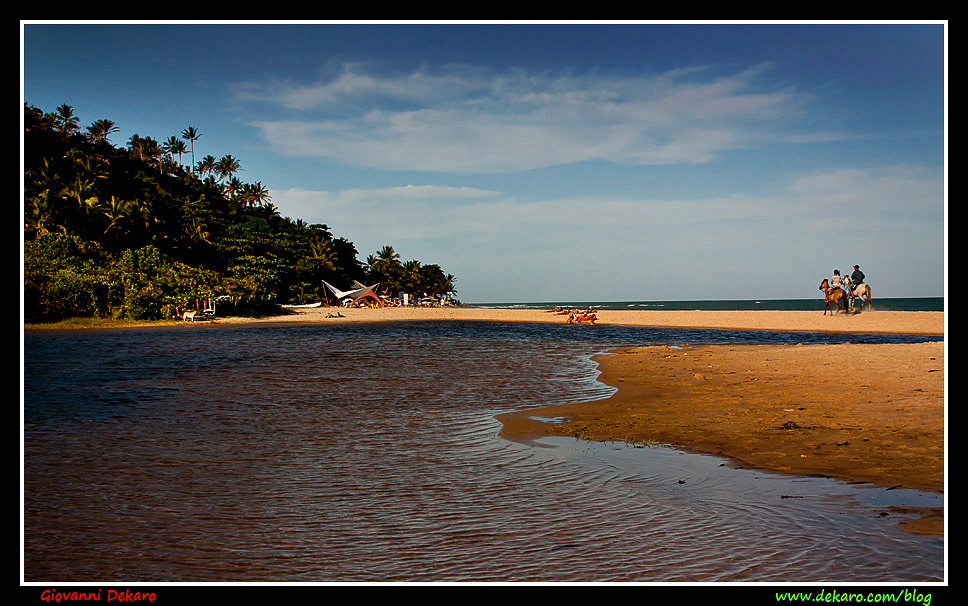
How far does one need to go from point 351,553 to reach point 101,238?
7196 centimetres

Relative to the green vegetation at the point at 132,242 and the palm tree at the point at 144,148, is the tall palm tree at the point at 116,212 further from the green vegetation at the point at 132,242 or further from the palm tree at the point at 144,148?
the palm tree at the point at 144,148

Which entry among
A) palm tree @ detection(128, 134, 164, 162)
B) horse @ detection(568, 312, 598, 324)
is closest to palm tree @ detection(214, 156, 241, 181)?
palm tree @ detection(128, 134, 164, 162)

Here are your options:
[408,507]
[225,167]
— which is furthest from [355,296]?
[408,507]

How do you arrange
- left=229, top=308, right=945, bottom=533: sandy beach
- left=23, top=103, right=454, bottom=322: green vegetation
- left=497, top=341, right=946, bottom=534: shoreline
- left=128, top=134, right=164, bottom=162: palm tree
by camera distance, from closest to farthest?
left=497, top=341, right=946, bottom=534: shoreline → left=229, top=308, right=945, bottom=533: sandy beach → left=23, top=103, right=454, bottom=322: green vegetation → left=128, top=134, right=164, bottom=162: palm tree

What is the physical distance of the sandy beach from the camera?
22.0 ft

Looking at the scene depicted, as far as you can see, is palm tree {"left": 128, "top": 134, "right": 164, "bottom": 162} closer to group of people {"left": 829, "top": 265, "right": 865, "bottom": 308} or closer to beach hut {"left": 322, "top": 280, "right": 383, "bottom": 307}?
beach hut {"left": 322, "top": 280, "right": 383, "bottom": 307}

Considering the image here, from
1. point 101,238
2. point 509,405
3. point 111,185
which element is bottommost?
point 509,405

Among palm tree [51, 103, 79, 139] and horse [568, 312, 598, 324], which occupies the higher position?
palm tree [51, 103, 79, 139]

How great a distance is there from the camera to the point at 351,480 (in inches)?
256

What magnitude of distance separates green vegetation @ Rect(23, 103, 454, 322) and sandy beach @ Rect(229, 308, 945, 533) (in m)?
44.1

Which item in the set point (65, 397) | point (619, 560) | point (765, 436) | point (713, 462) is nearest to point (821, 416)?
point (765, 436)

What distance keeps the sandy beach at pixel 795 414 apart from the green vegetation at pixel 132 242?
44.1m

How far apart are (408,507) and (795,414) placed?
6798 millimetres

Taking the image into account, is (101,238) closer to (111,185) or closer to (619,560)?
(111,185)
